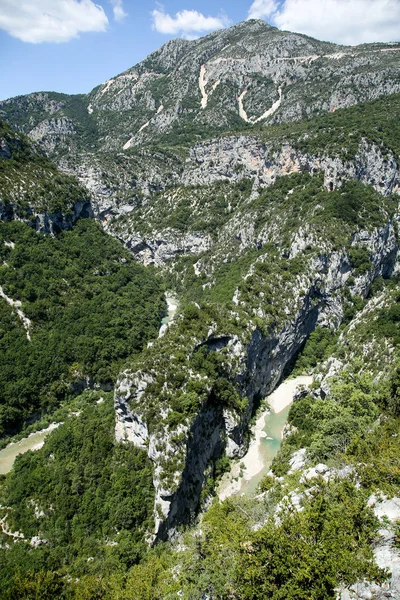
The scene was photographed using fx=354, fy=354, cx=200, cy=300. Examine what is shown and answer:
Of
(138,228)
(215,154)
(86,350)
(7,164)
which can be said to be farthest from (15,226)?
(215,154)

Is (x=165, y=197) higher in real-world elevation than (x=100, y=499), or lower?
higher

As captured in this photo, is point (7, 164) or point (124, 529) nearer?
point (124, 529)

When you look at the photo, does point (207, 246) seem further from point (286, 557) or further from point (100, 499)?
point (286, 557)

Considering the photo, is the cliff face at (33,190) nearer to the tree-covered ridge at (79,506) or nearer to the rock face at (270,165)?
the rock face at (270,165)

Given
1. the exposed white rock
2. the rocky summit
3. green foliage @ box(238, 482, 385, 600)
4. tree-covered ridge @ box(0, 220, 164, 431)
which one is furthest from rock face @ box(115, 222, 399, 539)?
the exposed white rock

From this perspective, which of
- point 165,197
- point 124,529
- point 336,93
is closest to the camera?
point 124,529

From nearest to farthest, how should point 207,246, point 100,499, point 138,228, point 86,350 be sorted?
1. point 100,499
2. point 86,350
3. point 207,246
4. point 138,228

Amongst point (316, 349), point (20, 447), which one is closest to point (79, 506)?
point (20, 447)

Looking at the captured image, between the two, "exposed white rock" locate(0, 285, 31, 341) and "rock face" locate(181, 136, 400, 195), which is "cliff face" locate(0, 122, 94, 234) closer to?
"exposed white rock" locate(0, 285, 31, 341)
